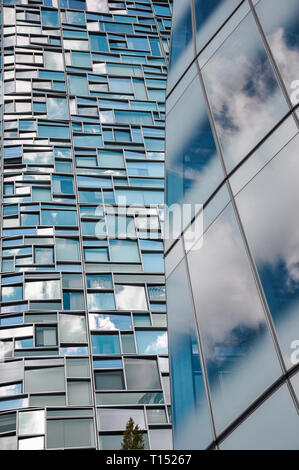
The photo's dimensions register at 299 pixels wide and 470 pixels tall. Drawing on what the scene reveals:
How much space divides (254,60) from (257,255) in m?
2.59

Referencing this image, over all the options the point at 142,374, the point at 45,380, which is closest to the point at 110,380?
the point at 142,374

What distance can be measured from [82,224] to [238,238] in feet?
59.8

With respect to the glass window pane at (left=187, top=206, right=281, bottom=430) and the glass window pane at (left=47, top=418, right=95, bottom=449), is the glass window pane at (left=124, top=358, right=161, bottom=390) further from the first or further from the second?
the glass window pane at (left=187, top=206, right=281, bottom=430)

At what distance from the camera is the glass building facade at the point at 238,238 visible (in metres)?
5.52

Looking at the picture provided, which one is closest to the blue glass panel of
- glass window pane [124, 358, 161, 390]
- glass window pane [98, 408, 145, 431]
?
glass window pane [124, 358, 161, 390]

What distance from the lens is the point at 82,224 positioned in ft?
79.8

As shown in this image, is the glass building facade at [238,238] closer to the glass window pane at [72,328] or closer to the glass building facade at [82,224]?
the glass building facade at [82,224]

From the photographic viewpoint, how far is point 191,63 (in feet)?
29.7

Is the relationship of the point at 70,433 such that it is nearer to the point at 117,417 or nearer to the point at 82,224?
the point at 117,417

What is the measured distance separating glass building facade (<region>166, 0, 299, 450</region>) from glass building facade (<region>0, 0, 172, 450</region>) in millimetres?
11637

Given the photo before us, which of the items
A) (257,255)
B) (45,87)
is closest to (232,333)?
(257,255)

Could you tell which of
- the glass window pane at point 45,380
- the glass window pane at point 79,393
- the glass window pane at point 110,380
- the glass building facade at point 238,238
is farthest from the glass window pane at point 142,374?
the glass building facade at point 238,238

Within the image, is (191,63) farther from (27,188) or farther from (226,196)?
(27,188)

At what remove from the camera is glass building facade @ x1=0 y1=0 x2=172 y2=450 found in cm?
1886
